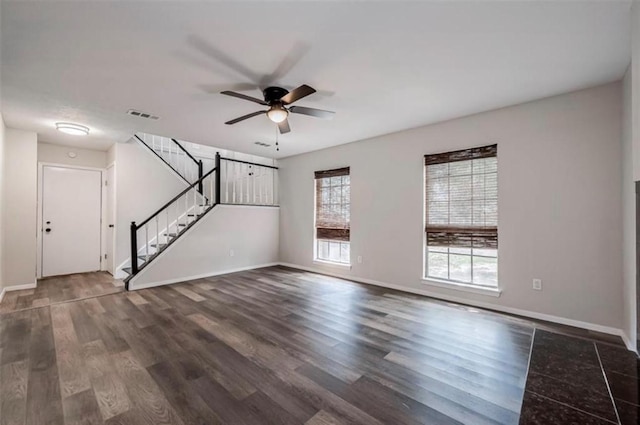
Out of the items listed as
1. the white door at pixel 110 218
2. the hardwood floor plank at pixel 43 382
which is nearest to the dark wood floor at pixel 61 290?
the white door at pixel 110 218

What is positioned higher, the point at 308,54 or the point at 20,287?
the point at 308,54

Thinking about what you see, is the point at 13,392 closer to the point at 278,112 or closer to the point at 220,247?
the point at 278,112

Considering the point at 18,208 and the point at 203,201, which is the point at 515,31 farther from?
the point at 18,208

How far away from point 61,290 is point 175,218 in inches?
90.7

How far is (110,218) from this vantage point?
591 centimetres

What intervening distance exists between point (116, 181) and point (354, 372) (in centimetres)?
572

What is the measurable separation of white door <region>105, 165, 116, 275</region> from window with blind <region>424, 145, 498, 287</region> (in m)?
6.06

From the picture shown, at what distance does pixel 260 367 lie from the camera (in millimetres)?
2381

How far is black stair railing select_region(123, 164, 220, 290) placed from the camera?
5.53 meters

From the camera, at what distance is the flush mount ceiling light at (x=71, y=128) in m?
4.27

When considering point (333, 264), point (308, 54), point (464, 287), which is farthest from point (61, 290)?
point (464, 287)

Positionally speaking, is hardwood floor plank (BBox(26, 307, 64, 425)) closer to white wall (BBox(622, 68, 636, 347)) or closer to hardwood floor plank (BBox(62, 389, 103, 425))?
hardwood floor plank (BBox(62, 389, 103, 425))

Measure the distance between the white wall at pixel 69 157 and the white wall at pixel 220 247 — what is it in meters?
2.79

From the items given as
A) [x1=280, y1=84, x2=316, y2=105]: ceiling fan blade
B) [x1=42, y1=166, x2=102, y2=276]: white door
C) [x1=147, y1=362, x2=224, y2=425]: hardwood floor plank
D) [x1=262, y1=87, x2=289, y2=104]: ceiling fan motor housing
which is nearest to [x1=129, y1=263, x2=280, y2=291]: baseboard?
[x1=42, y1=166, x2=102, y2=276]: white door
